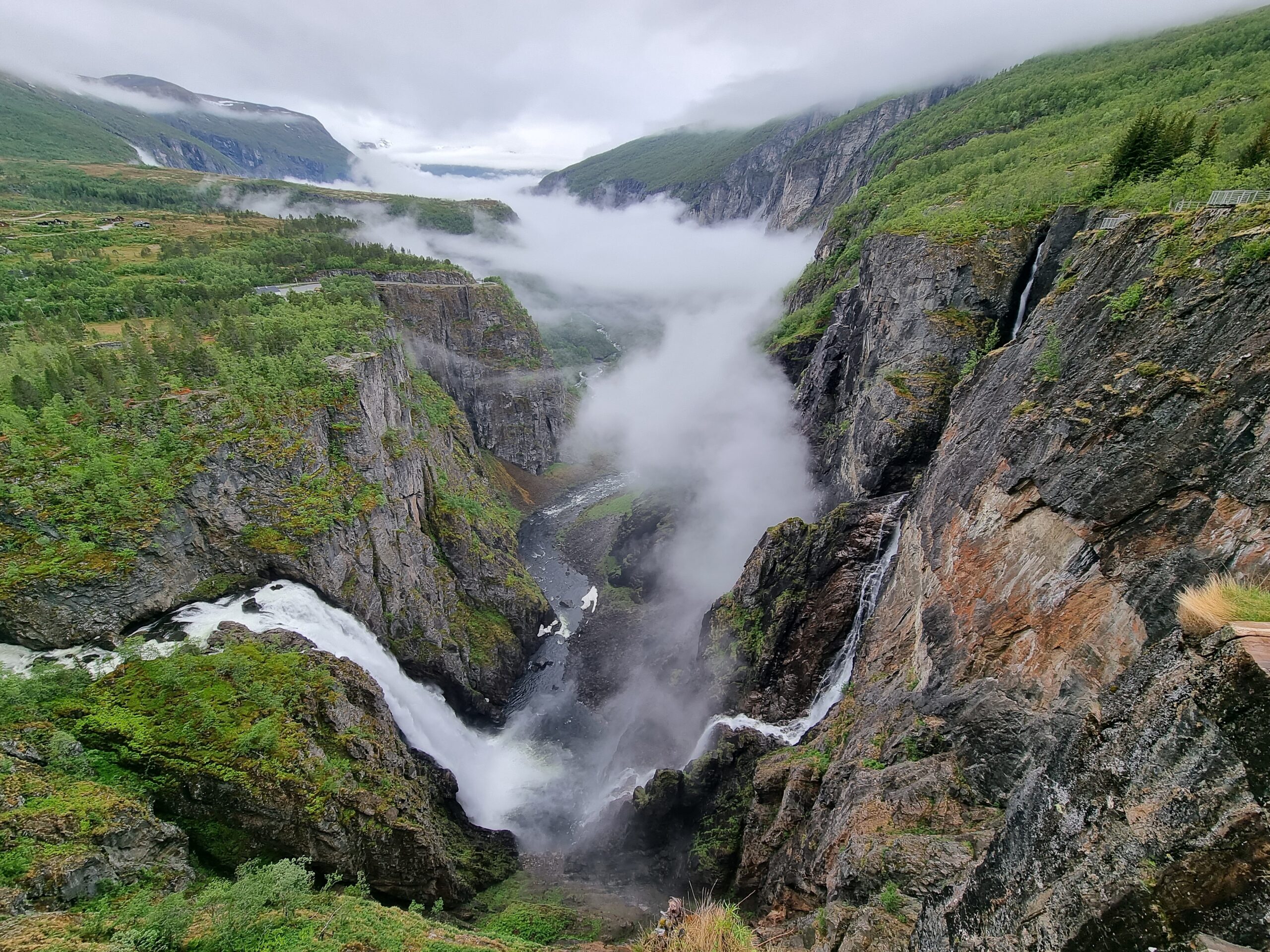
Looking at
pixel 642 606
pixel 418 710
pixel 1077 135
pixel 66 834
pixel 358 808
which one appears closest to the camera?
pixel 66 834

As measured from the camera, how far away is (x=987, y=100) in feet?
241

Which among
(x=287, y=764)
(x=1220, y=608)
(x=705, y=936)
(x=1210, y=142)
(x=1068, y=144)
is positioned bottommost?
(x=287, y=764)

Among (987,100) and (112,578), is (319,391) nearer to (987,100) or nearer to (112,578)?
(112,578)

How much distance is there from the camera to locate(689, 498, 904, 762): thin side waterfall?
95.7ft

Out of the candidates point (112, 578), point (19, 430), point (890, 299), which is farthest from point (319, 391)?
point (890, 299)

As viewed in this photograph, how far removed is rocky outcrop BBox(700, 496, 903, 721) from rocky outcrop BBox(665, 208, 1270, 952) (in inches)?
211

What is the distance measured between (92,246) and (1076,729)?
8981 cm

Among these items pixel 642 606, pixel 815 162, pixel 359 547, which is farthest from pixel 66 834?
pixel 815 162

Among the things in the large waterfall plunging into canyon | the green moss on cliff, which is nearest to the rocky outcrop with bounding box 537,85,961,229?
the large waterfall plunging into canyon

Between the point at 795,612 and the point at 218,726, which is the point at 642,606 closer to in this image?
the point at 795,612

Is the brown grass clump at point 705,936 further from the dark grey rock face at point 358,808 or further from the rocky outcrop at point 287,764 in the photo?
the rocky outcrop at point 287,764

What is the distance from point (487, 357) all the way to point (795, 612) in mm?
68068

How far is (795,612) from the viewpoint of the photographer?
33750 millimetres

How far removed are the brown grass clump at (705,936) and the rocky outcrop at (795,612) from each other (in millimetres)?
18586
